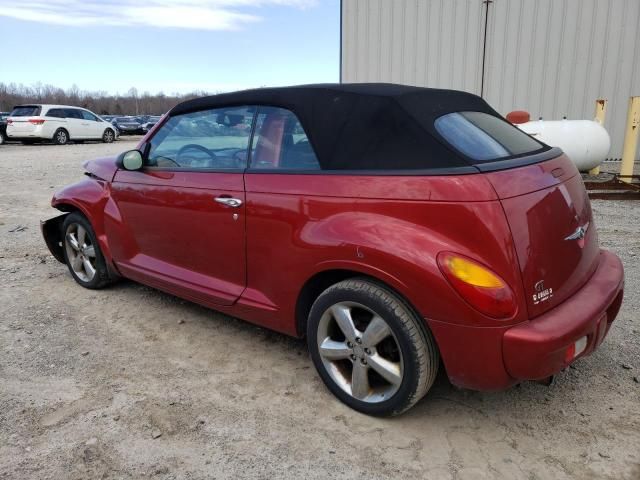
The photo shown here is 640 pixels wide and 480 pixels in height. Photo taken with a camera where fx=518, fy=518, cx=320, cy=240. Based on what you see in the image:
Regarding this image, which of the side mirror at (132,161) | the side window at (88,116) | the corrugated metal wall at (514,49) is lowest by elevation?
the side mirror at (132,161)

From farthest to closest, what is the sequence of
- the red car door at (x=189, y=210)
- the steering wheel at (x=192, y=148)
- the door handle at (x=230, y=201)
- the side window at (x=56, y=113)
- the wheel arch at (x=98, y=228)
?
the side window at (x=56, y=113)
the wheel arch at (x=98, y=228)
the steering wheel at (x=192, y=148)
the red car door at (x=189, y=210)
the door handle at (x=230, y=201)

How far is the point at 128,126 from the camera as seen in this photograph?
33.7 m

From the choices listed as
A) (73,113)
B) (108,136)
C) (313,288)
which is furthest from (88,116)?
(313,288)

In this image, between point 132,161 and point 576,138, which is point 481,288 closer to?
point 132,161

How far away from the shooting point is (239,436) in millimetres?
2396

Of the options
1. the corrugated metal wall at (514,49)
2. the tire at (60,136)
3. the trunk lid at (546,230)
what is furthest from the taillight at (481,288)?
the tire at (60,136)

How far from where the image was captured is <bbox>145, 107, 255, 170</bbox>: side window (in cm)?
305

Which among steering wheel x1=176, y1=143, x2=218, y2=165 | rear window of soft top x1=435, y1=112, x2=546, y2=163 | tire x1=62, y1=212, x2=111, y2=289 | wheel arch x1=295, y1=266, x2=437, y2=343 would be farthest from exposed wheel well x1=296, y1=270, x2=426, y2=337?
tire x1=62, y1=212, x2=111, y2=289

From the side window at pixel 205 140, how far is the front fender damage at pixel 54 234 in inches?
58.7

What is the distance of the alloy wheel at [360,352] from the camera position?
238 cm

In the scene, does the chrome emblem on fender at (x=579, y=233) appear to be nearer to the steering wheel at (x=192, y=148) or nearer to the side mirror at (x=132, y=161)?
the steering wheel at (x=192, y=148)

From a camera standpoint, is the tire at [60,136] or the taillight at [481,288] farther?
the tire at [60,136]

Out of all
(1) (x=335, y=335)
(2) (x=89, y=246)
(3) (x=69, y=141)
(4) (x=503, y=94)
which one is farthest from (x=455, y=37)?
(3) (x=69, y=141)

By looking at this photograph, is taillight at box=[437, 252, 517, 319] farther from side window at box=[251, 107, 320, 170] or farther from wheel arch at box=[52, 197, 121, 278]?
wheel arch at box=[52, 197, 121, 278]
